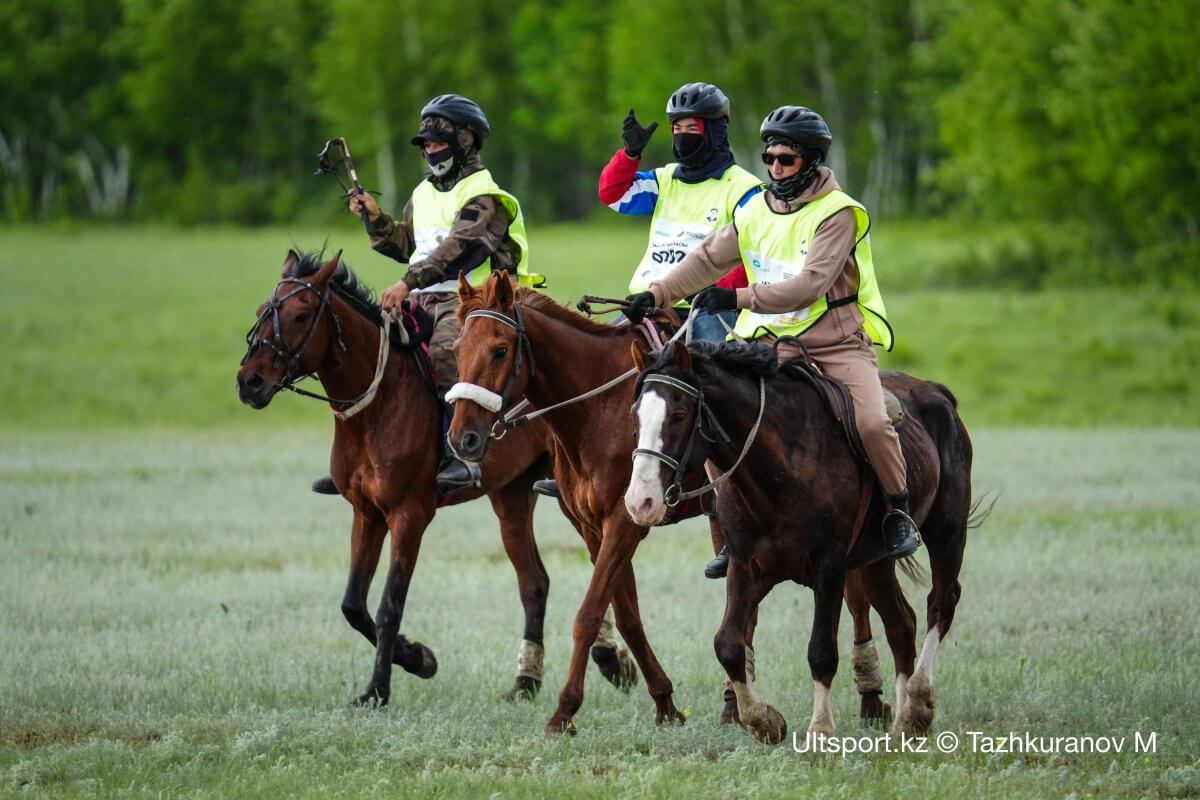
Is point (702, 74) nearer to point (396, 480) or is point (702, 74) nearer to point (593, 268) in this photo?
point (593, 268)

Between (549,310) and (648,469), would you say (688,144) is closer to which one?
(549,310)

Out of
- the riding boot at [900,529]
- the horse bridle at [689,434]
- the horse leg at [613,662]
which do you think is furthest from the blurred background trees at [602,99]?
the horse bridle at [689,434]

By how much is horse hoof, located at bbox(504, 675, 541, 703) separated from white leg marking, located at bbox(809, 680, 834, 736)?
2.66 metres

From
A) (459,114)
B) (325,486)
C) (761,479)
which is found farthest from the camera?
(325,486)

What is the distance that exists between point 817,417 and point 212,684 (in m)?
4.37

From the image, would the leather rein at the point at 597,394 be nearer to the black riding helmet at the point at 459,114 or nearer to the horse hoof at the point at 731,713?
the horse hoof at the point at 731,713

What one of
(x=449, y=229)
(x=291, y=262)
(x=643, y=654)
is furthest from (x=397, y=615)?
(x=449, y=229)

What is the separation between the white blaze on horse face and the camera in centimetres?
741

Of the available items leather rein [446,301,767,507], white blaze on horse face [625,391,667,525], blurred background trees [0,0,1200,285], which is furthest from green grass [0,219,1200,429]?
white blaze on horse face [625,391,667,525]

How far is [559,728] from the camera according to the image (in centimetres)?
878

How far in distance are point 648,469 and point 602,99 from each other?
207ft

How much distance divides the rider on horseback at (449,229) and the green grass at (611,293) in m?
18.4

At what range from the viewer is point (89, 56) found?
77.4m

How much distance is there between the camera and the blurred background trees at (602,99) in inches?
1412
